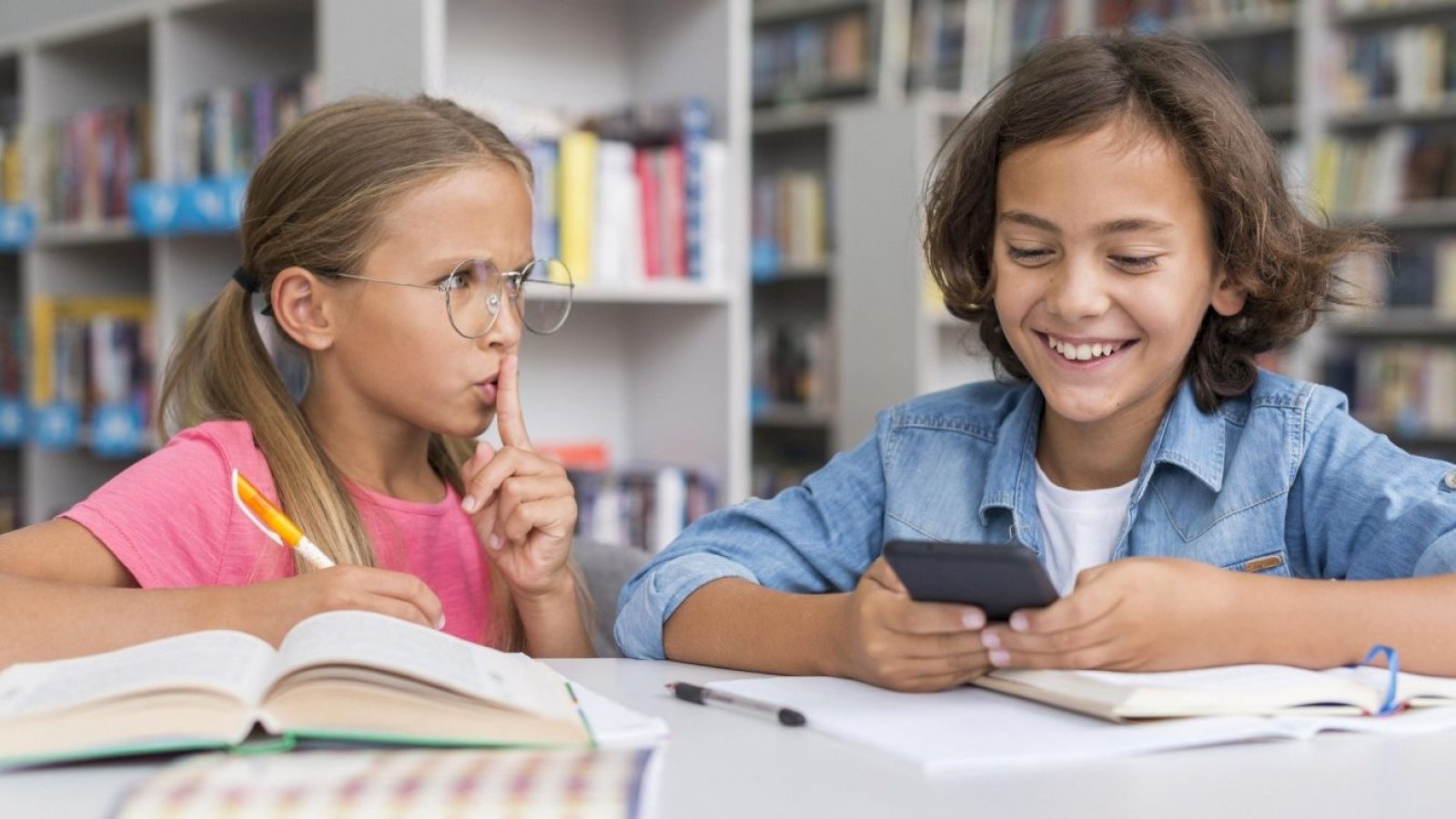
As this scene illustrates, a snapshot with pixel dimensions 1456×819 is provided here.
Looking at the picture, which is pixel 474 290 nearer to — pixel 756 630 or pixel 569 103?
pixel 756 630

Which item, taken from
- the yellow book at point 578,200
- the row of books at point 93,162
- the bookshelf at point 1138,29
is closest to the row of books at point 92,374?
the row of books at point 93,162

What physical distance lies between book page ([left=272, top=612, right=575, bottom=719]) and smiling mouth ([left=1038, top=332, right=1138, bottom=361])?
1.83 feet

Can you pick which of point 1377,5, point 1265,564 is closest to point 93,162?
point 1265,564

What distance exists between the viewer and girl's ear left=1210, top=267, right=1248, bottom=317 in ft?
4.37

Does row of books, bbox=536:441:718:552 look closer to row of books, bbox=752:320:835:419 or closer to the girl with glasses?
the girl with glasses

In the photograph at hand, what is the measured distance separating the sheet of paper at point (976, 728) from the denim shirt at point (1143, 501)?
0.86 ft

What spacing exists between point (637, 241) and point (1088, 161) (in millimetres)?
1495

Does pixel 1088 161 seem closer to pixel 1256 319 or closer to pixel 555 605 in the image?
pixel 1256 319

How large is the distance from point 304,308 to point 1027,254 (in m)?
0.74

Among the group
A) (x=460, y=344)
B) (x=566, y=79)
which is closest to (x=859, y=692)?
(x=460, y=344)

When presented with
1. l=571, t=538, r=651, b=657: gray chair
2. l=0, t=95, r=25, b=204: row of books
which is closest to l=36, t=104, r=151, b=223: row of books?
l=0, t=95, r=25, b=204: row of books

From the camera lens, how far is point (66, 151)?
11.2 feet

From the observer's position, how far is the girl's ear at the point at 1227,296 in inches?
52.5

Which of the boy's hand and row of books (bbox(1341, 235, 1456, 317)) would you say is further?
row of books (bbox(1341, 235, 1456, 317))
